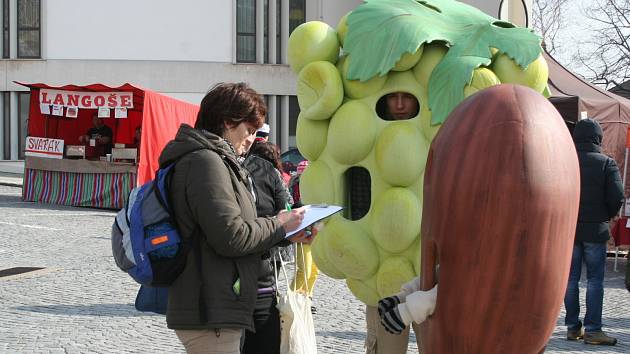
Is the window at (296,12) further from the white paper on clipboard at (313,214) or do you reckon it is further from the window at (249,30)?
the white paper on clipboard at (313,214)

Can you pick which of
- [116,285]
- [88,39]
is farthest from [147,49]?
[116,285]

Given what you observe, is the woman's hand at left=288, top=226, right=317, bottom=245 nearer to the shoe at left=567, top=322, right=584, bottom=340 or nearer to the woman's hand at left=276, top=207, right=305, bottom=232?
the woman's hand at left=276, top=207, right=305, bottom=232

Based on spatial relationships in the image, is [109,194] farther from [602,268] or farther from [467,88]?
[467,88]

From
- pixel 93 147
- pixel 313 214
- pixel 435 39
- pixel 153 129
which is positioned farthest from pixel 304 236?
pixel 93 147

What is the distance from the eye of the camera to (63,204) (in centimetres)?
1686

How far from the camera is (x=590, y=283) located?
279 inches

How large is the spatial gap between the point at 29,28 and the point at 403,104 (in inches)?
991

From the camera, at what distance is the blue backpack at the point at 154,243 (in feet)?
10.1

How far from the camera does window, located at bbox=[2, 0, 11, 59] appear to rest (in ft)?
88.9

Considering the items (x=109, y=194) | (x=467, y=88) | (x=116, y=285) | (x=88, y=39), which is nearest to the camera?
(x=467, y=88)

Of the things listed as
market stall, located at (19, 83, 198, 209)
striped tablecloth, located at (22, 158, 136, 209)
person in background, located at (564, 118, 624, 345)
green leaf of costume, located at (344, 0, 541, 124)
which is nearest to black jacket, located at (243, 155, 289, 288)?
green leaf of costume, located at (344, 0, 541, 124)

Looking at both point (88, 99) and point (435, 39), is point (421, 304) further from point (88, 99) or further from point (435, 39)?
point (88, 99)

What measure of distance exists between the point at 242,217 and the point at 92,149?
14.8 m

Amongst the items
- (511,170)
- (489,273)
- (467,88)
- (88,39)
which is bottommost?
(489,273)
